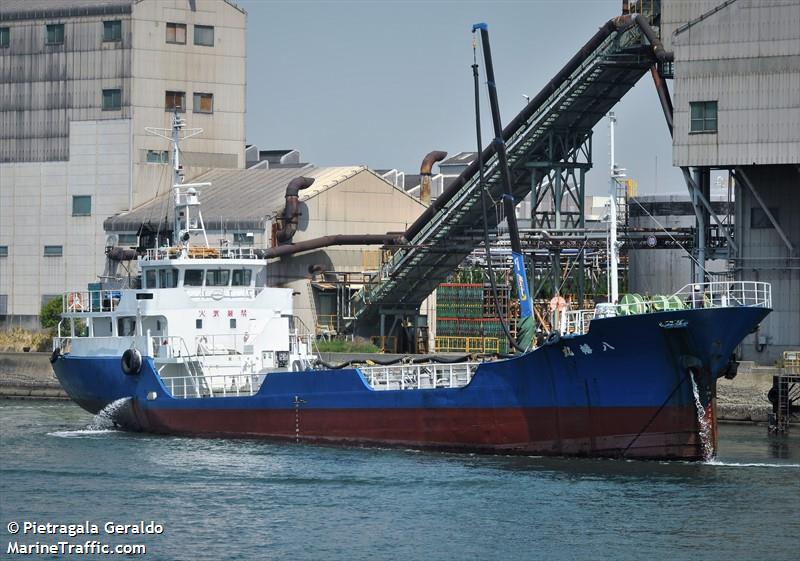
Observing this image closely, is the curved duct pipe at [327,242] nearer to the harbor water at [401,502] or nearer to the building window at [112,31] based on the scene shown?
the building window at [112,31]

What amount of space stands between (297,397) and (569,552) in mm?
13938

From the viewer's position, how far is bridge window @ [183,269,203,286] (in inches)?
1706

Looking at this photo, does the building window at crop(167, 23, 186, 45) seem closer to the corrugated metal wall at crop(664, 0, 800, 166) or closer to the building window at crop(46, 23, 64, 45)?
the building window at crop(46, 23, 64, 45)

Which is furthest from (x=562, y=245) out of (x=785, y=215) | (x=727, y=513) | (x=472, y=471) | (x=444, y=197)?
(x=727, y=513)

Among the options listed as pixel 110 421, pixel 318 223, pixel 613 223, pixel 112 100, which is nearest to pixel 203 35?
pixel 112 100

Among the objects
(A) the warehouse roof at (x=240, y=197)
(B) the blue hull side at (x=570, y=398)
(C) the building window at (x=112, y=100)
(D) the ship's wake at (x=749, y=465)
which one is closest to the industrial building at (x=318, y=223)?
(A) the warehouse roof at (x=240, y=197)

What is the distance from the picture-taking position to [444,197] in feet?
174

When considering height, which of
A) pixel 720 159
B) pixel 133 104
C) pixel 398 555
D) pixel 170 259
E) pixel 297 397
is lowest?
pixel 398 555

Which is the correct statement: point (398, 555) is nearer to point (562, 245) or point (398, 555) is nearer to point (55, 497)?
point (55, 497)

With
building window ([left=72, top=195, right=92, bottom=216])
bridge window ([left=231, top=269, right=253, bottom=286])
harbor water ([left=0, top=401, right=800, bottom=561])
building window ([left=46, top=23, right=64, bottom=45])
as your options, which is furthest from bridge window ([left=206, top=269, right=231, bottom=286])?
building window ([left=46, top=23, right=64, bottom=45])

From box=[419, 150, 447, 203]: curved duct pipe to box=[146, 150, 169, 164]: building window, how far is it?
1110cm

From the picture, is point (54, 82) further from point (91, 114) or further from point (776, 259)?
point (776, 259)

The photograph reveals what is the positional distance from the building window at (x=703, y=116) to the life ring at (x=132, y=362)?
61.3 feet

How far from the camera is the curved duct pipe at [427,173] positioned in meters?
66.8
